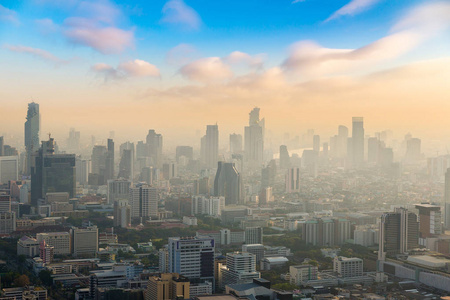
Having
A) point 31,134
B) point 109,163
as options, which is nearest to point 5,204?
point 31,134

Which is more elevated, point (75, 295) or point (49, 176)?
point (49, 176)

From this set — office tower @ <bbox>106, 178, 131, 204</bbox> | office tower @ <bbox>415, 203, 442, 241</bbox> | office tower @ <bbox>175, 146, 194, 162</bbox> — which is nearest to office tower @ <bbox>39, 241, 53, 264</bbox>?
office tower @ <bbox>415, 203, 442, 241</bbox>

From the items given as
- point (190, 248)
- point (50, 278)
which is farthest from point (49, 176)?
point (190, 248)

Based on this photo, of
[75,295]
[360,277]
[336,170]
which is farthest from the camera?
[336,170]

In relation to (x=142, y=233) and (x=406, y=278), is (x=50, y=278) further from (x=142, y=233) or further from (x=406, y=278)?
(x=406, y=278)

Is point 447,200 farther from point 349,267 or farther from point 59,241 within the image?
point 59,241

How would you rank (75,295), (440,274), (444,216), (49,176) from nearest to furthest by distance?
(75,295), (440,274), (444,216), (49,176)

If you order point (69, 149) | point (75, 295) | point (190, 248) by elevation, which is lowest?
point (75, 295)
